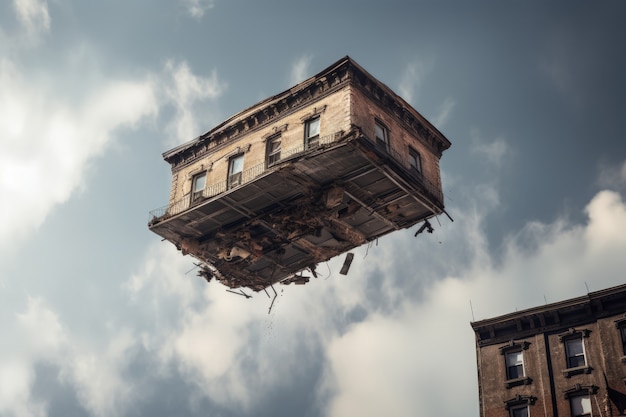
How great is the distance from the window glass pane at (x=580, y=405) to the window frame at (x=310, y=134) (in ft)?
61.3

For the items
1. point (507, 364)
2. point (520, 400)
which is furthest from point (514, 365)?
point (520, 400)

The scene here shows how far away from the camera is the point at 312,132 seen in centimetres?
4522

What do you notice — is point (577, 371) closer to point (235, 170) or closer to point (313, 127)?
point (313, 127)

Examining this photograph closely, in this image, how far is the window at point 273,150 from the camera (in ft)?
152

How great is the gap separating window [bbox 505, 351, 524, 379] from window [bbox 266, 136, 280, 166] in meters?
16.8

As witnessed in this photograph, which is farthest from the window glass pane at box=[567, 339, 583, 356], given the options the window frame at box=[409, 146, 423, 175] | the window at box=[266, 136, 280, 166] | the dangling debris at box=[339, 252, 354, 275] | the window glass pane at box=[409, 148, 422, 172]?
the window at box=[266, 136, 280, 166]

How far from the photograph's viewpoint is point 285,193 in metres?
45.8

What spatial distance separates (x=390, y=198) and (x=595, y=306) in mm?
12432

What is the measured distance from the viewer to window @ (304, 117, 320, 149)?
147 ft

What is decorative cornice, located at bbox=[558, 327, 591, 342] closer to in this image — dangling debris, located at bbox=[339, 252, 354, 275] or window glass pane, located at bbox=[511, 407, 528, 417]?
window glass pane, located at bbox=[511, 407, 528, 417]

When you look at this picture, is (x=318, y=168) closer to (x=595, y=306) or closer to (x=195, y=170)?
(x=195, y=170)

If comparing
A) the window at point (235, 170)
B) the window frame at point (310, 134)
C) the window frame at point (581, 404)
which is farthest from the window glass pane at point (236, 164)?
the window frame at point (581, 404)

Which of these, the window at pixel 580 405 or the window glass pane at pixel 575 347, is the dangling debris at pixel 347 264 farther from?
the window at pixel 580 405

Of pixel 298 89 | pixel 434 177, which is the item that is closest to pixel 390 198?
pixel 434 177
